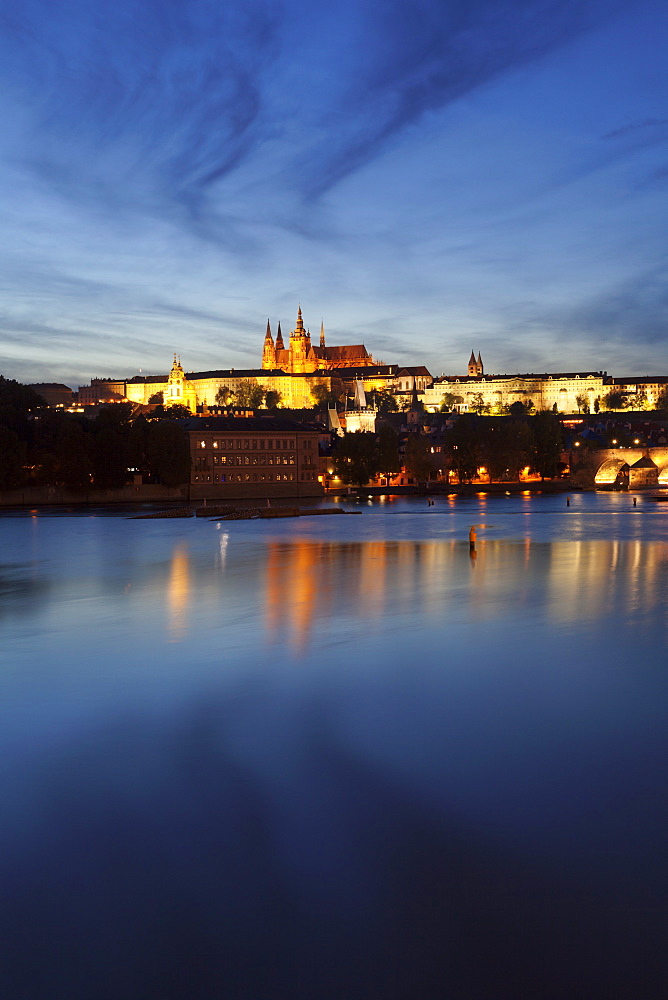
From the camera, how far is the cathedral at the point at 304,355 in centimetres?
14788

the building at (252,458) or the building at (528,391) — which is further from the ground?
the building at (528,391)

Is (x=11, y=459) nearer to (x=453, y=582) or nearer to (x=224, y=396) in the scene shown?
(x=453, y=582)

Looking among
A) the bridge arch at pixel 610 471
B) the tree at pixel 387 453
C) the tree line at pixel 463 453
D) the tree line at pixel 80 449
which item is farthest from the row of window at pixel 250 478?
the bridge arch at pixel 610 471

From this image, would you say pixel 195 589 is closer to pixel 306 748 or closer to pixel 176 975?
pixel 306 748

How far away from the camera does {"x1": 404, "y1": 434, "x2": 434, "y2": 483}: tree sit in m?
72.1

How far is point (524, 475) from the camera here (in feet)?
258

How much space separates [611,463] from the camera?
77312 mm

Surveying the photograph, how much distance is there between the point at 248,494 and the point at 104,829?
56599 millimetres

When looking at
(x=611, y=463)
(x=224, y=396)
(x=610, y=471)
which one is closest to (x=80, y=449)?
(x=611, y=463)

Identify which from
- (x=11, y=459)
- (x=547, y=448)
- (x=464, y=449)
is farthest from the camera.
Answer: (x=547, y=448)

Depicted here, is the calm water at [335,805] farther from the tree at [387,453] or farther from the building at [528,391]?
the building at [528,391]

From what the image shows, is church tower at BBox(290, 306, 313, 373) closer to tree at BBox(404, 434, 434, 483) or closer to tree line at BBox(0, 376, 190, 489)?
tree at BBox(404, 434, 434, 483)

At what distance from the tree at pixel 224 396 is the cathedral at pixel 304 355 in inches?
500

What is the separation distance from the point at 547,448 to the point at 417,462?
12.1 m
